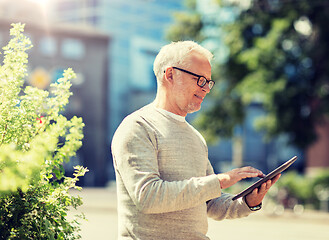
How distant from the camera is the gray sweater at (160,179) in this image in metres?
2.19

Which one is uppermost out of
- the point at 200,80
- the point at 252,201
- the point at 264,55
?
the point at 264,55

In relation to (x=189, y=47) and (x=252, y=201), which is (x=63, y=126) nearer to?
(x=189, y=47)

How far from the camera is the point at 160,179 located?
7.25 ft

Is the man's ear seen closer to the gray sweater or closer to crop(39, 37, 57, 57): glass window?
the gray sweater

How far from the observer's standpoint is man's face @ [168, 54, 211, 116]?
8.09 ft

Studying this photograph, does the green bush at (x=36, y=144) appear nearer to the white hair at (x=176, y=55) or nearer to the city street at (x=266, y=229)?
the white hair at (x=176, y=55)

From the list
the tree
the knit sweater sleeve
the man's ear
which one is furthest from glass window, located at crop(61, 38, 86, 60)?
the knit sweater sleeve

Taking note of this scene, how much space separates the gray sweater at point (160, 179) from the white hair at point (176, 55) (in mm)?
186

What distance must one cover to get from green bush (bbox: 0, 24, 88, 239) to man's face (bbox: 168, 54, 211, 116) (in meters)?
0.48

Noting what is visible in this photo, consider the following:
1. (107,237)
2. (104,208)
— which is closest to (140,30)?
(104,208)

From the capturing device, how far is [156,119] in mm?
2416

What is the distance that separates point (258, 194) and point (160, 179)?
1.90 ft

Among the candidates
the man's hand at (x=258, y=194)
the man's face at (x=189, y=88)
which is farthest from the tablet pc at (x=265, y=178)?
the man's face at (x=189, y=88)

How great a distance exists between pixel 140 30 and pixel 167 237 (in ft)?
248
